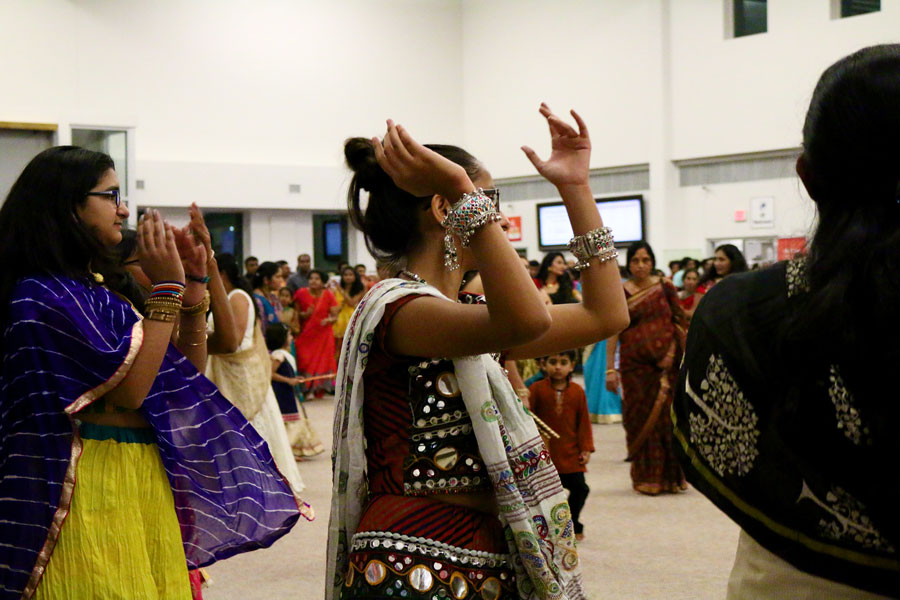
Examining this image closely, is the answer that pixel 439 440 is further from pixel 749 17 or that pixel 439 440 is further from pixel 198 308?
pixel 749 17

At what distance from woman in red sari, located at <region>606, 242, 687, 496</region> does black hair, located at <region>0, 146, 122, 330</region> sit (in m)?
4.37

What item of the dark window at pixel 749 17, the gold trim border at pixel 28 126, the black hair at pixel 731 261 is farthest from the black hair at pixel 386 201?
the dark window at pixel 749 17

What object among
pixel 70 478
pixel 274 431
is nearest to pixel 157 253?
pixel 70 478

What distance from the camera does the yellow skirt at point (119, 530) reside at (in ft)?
6.83

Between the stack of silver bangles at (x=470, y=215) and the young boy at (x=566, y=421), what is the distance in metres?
3.33

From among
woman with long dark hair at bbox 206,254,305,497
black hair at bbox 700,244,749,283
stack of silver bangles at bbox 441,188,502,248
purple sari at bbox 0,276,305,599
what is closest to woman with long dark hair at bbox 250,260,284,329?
woman with long dark hair at bbox 206,254,305,497

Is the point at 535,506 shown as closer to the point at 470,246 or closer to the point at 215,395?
the point at 470,246

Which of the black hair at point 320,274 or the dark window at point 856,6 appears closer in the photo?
the dark window at point 856,6

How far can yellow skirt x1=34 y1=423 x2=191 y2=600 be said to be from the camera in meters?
2.08

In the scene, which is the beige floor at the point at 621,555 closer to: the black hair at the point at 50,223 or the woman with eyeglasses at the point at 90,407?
the woman with eyeglasses at the point at 90,407

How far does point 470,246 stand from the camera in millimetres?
1572

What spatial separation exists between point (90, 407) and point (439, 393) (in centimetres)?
87

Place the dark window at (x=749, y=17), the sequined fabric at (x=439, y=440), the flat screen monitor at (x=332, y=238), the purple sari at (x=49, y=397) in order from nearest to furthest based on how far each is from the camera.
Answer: the sequined fabric at (x=439, y=440)
the purple sari at (x=49, y=397)
the dark window at (x=749, y=17)
the flat screen monitor at (x=332, y=238)

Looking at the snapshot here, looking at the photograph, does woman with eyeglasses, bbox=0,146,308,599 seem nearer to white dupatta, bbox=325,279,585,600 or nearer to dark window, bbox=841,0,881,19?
white dupatta, bbox=325,279,585,600
